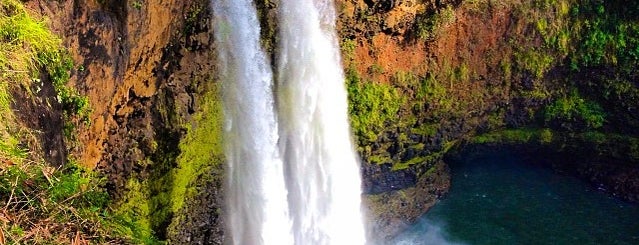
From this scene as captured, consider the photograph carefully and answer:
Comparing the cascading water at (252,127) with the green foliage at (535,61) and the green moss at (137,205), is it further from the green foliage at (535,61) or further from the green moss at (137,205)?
the green foliage at (535,61)

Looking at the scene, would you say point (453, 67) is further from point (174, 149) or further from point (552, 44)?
point (174, 149)

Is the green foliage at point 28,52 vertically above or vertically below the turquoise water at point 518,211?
above

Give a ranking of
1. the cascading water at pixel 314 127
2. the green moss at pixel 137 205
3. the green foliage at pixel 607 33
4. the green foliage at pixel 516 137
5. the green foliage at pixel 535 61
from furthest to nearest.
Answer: the green foliage at pixel 516 137
the green foliage at pixel 535 61
the green foliage at pixel 607 33
the cascading water at pixel 314 127
the green moss at pixel 137 205

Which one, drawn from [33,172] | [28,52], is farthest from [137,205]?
[33,172]

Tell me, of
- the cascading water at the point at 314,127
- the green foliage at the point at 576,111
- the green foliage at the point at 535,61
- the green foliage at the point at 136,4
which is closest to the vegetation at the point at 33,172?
the green foliage at the point at 136,4

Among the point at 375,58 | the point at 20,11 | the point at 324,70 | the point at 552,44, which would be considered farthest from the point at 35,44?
the point at 552,44

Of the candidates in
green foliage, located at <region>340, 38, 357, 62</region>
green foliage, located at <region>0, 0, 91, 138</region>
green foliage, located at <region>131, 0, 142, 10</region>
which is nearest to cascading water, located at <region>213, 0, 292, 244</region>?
green foliage, located at <region>131, 0, 142, 10</region>
